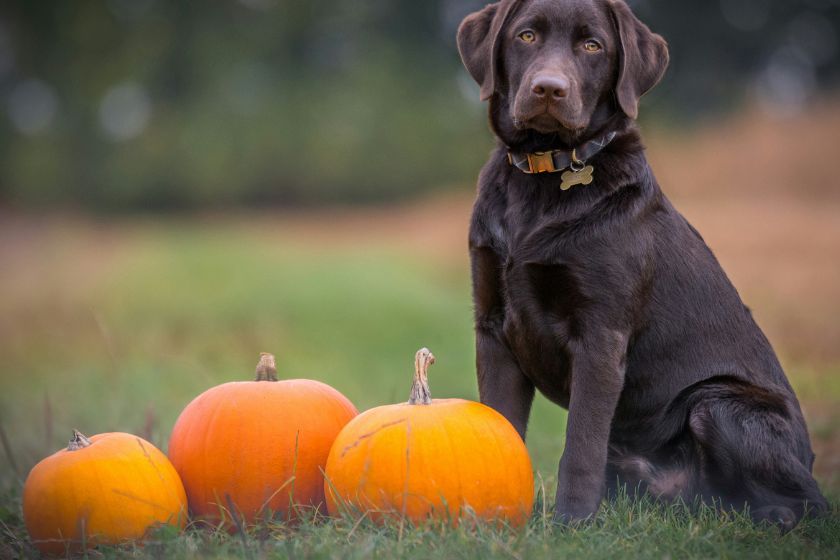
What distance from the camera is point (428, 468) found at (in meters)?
2.73

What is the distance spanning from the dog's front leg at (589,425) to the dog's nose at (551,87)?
0.79 metres

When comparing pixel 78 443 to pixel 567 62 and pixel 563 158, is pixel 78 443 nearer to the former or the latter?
pixel 563 158

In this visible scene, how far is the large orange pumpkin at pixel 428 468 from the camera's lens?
273 centimetres

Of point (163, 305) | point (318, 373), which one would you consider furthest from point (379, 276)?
point (318, 373)

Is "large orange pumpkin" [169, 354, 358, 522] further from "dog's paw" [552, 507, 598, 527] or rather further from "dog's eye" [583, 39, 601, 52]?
"dog's eye" [583, 39, 601, 52]

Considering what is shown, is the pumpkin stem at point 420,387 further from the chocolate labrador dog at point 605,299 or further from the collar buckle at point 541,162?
the collar buckle at point 541,162

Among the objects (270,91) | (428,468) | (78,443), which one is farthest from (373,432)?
(270,91)

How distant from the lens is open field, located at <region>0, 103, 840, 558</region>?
2.71 metres

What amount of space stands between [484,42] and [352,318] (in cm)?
683

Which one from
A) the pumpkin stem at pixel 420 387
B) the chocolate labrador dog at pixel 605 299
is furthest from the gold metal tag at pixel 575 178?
the pumpkin stem at pixel 420 387

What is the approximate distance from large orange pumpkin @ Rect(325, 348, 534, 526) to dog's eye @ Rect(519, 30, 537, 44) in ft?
4.25

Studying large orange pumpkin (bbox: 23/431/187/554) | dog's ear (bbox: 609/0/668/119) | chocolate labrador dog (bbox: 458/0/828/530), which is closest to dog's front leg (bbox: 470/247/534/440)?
chocolate labrador dog (bbox: 458/0/828/530)

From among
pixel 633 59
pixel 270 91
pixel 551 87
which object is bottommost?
pixel 551 87

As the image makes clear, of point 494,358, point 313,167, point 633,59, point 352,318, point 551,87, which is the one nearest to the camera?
point 551,87
